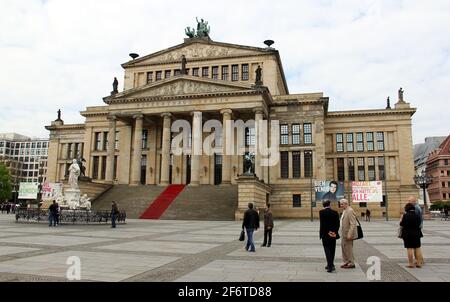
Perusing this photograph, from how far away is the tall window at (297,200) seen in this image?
5419 cm

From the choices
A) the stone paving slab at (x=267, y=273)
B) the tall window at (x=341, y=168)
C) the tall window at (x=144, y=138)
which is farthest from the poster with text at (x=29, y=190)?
the stone paving slab at (x=267, y=273)

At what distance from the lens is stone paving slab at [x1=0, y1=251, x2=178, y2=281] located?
33.0 feet

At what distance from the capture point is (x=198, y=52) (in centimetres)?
6188

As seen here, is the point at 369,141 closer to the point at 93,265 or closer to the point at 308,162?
the point at 308,162

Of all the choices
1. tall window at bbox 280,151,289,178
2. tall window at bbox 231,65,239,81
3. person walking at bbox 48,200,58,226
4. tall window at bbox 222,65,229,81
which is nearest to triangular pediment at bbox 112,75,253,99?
tall window at bbox 222,65,229,81

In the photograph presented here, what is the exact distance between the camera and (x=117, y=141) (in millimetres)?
64125

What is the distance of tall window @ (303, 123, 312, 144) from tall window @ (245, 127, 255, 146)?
24.1 ft

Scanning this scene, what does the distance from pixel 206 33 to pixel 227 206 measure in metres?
35.1

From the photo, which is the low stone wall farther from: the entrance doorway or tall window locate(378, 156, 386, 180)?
tall window locate(378, 156, 386, 180)

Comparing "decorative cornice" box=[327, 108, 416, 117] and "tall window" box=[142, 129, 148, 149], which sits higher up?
"decorative cornice" box=[327, 108, 416, 117]

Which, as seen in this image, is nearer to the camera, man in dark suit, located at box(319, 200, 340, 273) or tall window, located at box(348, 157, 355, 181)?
man in dark suit, located at box(319, 200, 340, 273)

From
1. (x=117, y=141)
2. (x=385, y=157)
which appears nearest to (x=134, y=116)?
(x=117, y=141)

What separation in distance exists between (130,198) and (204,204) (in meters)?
10.1
